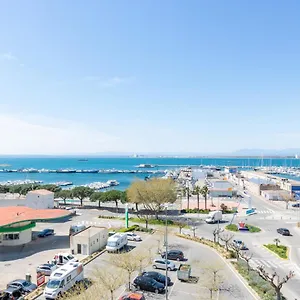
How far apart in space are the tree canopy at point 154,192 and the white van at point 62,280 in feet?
98.1

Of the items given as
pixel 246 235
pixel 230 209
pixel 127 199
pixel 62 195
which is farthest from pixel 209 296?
pixel 62 195

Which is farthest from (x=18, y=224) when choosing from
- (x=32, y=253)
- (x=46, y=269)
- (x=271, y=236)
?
(x=271, y=236)

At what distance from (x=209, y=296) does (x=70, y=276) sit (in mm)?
10699

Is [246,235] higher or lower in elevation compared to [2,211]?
lower

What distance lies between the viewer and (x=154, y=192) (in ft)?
177

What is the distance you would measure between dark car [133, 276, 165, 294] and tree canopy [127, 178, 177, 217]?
2983 cm

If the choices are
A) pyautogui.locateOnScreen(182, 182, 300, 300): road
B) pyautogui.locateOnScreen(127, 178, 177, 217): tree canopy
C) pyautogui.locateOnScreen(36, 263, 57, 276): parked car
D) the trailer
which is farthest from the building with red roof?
pyautogui.locateOnScreen(182, 182, 300, 300): road

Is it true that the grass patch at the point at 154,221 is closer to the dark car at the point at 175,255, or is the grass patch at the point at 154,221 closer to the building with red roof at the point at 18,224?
the building with red roof at the point at 18,224

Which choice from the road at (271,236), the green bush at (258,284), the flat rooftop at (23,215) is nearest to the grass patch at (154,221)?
the road at (271,236)

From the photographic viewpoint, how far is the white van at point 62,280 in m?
21.9

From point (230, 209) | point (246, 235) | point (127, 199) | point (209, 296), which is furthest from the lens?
point (230, 209)

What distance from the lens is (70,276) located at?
23422 millimetres

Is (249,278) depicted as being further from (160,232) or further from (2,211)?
(2,211)

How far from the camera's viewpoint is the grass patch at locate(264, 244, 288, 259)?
3522 centimetres
